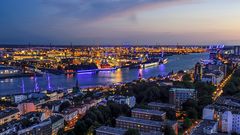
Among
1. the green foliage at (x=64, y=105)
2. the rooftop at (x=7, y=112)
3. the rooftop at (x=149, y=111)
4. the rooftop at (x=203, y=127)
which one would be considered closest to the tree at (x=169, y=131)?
the rooftop at (x=203, y=127)

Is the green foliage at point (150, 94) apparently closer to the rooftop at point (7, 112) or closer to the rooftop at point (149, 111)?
the rooftop at point (149, 111)

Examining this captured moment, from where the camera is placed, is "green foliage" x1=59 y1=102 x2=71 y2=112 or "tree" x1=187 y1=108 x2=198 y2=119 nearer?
"tree" x1=187 y1=108 x2=198 y2=119

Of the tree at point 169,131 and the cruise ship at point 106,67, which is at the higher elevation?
the cruise ship at point 106,67

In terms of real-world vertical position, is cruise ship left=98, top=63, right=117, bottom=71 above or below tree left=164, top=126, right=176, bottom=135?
above

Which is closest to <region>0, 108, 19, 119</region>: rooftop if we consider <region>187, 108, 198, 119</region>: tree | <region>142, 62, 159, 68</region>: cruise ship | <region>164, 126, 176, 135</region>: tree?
<region>164, 126, 176, 135</region>: tree

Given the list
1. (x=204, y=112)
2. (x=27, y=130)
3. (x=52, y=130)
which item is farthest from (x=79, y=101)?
(x=204, y=112)

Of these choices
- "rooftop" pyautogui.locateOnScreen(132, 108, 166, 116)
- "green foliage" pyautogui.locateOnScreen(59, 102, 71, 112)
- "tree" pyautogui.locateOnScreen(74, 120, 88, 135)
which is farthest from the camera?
"green foliage" pyautogui.locateOnScreen(59, 102, 71, 112)

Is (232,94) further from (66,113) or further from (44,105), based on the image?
(44,105)

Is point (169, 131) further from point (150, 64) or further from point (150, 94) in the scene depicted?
point (150, 64)

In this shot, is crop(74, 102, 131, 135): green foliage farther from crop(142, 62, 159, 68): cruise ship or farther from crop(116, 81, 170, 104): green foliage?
crop(142, 62, 159, 68): cruise ship

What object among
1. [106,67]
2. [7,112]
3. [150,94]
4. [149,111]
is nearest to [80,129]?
[149,111]

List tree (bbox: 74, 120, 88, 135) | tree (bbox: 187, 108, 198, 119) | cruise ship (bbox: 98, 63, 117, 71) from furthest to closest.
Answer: cruise ship (bbox: 98, 63, 117, 71) → tree (bbox: 187, 108, 198, 119) → tree (bbox: 74, 120, 88, 135)
